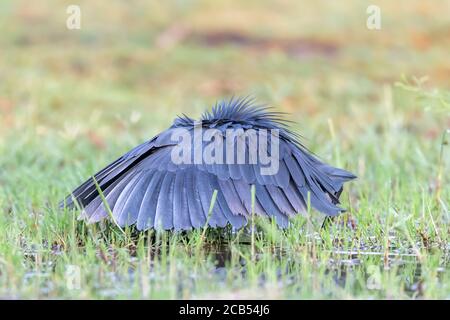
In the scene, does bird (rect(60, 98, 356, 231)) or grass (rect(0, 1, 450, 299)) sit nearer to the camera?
grass (rect(0, 1, 450, 299))

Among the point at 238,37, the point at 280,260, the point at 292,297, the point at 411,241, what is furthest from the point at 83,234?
the point at 238,37

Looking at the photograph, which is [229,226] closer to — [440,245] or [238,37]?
[440,245]

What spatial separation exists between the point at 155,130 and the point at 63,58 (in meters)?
3.55

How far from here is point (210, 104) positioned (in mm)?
9219

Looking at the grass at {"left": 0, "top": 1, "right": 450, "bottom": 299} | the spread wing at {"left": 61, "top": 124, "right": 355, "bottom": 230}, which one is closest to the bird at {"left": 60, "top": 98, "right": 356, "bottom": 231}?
the spread wing at {"left": 61, "top": 124, "right": 355, "bottom": 230}

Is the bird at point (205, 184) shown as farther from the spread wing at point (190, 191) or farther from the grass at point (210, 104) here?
the grass at point (210, 104)

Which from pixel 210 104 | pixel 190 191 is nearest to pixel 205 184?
pixel 190 191

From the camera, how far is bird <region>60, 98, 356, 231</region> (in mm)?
4203

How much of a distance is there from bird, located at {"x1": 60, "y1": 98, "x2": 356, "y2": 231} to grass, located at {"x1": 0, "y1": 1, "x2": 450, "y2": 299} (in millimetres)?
103

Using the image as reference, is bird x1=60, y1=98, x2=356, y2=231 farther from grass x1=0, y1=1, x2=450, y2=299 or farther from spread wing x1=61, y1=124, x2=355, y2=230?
grass x1=0, y1=1, x2=450, y2=299

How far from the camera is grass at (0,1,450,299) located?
3.79 m

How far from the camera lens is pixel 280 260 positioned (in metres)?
4.07

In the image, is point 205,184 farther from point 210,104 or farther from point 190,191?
point 210,104

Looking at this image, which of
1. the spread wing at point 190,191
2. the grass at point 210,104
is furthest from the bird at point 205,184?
the grass at point 210,104
